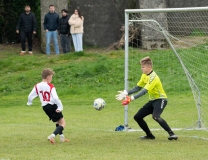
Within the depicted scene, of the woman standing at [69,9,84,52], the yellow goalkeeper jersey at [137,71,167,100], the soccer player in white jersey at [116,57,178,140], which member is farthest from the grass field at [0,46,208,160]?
the yellow goalkeeper jersey at [137,71,167,100]

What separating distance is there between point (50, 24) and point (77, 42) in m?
1.23

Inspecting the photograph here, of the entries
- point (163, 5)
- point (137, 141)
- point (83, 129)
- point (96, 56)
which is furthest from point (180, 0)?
point (137, 141)

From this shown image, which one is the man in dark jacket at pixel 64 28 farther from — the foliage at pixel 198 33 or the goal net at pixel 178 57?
the foliage at pixel 198 33

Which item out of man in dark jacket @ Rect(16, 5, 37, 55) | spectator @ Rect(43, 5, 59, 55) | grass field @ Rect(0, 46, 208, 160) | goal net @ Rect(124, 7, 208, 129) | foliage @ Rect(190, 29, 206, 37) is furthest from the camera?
man in dark jacket @ Rect(16, 5, 37, 55)

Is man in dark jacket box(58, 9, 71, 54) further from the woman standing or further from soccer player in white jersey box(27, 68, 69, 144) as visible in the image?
soccer player in white jersey box(27, 68, 69, 144)

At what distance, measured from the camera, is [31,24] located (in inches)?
1011

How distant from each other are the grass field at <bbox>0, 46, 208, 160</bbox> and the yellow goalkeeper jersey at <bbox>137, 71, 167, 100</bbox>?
2.84 ft

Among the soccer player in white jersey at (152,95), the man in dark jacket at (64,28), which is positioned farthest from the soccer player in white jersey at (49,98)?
the man in dark jacket at (64,28)

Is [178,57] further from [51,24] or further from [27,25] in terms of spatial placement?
[27,25]

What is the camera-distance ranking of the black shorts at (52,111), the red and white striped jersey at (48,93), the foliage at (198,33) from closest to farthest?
the red and white striped jersey at (48,93), the black shorts at (52,111), the foliage at (198,33)

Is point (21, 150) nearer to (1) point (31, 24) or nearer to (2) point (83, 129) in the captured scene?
(2) point (83, 129)

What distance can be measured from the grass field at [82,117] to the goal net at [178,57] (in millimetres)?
213

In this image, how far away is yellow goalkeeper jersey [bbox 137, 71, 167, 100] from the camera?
1224 centimetres

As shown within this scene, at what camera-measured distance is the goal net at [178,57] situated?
49.5 ft
